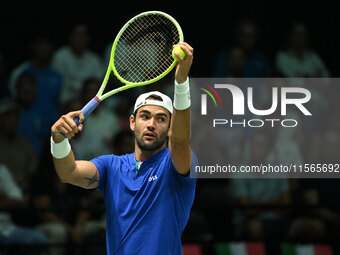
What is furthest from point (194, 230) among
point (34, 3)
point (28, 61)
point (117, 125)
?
point (34, 3)

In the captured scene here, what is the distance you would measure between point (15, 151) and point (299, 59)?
164 inches

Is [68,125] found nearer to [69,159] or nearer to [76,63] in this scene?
[69,159]

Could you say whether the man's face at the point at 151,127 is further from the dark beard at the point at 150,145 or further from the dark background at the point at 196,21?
the dark background at the point at 196,21

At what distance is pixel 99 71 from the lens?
8.39m

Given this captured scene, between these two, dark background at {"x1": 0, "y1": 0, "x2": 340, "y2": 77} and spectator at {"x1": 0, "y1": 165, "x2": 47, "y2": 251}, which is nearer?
spectator at {"x1": 0, "y1": 165, "x2": 47, "y2": 251}

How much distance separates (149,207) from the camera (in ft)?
13.7

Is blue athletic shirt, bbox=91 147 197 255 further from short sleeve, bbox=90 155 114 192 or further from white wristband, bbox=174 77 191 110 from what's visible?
white wristband, bbox=174 77 191 110

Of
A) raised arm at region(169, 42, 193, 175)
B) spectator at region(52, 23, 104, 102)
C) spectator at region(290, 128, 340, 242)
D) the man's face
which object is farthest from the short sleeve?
spectator at region(52, 23, 104, 102)

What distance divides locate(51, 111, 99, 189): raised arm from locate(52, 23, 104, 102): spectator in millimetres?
3903

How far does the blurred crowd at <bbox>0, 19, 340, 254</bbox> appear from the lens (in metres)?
6.93

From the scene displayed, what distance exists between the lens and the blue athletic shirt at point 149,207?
163 inches

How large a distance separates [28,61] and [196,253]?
3469 mm

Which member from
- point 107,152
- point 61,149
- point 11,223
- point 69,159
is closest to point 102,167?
point 69,159

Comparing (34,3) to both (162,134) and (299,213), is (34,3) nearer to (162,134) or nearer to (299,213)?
(299,213)
